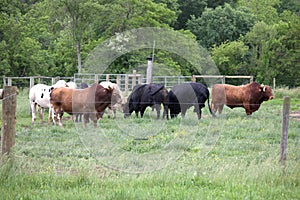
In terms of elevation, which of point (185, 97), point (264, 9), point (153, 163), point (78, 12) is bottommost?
point (153, 163)

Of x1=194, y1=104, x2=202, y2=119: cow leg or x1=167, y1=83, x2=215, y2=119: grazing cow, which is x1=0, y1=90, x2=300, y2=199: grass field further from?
x1=167, y1=83, x2=215, y2=119: grazing cow

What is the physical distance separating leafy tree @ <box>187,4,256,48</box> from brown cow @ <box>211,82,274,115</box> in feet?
115

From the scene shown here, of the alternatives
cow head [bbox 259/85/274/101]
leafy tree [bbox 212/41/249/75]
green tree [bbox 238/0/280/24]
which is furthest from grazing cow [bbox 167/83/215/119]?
green tree [bbox 238/0/280/24]

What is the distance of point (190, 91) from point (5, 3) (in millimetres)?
25841

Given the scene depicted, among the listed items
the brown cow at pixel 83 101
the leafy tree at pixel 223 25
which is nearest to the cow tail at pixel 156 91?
the brown cow at pixel 83 101

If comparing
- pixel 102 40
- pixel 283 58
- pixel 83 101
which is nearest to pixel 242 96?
pixel 83 101

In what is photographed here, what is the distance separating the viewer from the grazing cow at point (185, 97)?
51.8 feet

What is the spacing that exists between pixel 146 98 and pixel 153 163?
24.8 ft

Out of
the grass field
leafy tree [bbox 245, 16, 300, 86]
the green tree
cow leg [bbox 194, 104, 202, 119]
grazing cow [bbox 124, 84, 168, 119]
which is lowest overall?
the grass field

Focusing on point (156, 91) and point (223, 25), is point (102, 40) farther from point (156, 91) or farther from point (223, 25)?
point (156, 91)

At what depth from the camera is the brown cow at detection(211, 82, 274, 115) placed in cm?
1703

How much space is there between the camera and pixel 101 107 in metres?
14.2

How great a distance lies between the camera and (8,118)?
6.97 metres

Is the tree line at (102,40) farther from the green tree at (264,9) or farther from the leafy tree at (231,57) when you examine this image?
the green tree at (264,9)
